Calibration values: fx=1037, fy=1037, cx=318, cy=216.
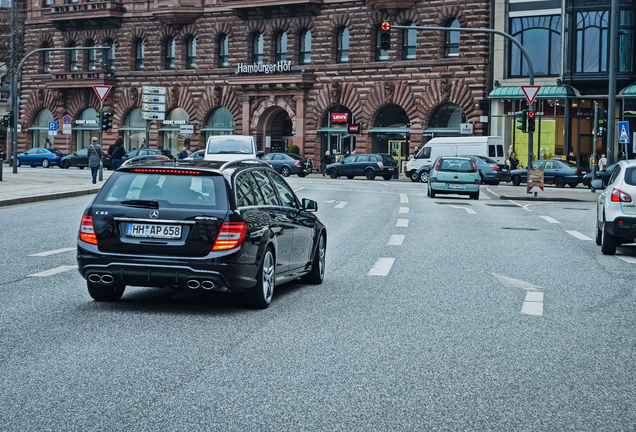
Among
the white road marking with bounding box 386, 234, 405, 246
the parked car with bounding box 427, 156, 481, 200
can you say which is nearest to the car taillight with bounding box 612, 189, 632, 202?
the white road marking with bounding box 386, 234, 405, 246

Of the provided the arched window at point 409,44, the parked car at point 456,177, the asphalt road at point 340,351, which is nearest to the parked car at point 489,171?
the arched window at point 409,44

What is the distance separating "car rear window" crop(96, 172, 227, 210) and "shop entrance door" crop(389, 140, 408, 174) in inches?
1843

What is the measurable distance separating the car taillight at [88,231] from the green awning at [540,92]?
4327cm

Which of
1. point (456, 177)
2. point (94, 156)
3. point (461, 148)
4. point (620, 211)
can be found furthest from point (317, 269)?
point (461, 148)

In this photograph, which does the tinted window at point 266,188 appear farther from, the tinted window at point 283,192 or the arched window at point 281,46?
the arched window at point 281,46

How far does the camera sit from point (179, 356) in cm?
696

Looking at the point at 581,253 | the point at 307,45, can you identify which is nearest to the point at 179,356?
the point at 581,253

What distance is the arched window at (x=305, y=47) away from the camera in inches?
2298

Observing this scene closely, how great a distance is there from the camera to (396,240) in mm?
17047

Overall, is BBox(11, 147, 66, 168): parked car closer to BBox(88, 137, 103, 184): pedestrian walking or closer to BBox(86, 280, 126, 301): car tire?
BBox(88, 137, 103, 184): pedestrian walking

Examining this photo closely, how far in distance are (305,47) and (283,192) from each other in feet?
160

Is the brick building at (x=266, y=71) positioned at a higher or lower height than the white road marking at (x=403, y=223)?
higher

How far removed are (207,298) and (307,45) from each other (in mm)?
49497

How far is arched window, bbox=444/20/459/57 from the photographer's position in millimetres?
53219
